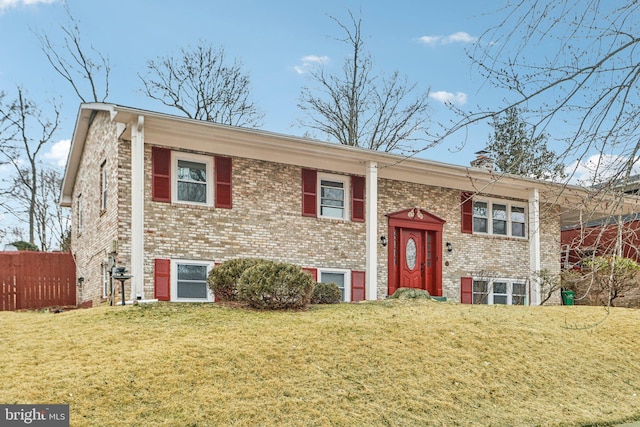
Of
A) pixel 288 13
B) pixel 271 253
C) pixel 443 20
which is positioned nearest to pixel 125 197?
pixel 271 253

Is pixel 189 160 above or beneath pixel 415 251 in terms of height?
above

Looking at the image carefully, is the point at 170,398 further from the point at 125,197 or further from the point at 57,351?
the point at 125,197

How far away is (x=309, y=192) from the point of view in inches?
640

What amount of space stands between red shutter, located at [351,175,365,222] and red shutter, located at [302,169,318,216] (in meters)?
1.21

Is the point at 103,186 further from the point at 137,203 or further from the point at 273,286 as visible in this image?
the point at 273,286

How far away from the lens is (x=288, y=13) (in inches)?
493

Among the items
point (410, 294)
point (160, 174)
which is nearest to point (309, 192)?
point (410, 294)

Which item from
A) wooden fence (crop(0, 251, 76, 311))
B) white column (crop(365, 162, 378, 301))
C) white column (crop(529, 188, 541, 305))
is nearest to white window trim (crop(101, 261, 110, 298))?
wooden fence (crop(0, 251, 76, 311))

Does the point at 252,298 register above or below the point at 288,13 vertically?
below

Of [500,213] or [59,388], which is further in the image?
[500,213]

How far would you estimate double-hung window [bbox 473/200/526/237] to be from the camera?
1975 centimetres

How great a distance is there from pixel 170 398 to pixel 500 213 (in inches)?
606

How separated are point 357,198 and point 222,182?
4.03m

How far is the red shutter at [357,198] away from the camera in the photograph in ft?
55.7
